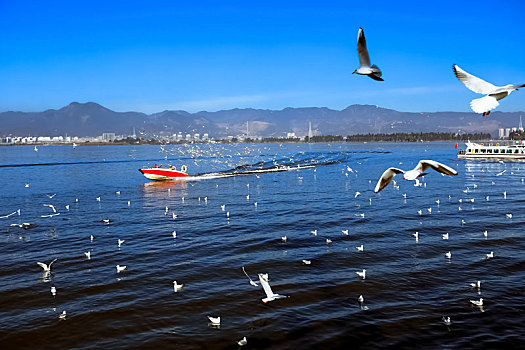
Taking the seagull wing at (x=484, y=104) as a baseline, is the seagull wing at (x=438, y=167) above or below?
below

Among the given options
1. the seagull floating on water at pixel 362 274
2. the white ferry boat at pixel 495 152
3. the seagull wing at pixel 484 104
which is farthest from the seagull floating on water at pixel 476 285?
the white ferry boat at pixel 495 152

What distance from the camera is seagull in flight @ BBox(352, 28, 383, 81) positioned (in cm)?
812

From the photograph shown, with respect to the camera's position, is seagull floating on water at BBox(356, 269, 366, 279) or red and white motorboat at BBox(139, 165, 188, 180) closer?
seagull floating on water at BBox(356, 269, 366, 279)

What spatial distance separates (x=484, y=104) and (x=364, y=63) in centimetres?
257

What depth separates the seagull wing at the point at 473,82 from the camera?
8843mm

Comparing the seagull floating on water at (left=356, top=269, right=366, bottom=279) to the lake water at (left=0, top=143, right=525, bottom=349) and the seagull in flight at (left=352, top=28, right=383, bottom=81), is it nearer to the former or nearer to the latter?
the lake water at (left=0, top=143, right=525, bottom=349)

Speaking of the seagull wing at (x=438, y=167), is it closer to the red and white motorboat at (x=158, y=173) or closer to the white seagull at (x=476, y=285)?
the white seagull at (x=476, y=285)

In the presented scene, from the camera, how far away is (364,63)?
8445 millimetres

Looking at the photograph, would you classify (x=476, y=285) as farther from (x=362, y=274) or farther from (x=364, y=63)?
(x=364, y=63)

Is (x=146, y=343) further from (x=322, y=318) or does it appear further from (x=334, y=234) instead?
(x=334, y=234)

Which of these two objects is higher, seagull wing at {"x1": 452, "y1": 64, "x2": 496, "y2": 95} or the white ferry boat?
seagull wing at {"x1": 452, "y1": 64, "x2": 496, "y2": 95}

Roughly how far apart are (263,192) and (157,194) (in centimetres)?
1328

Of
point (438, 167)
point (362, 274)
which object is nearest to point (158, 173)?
point (362, 274)

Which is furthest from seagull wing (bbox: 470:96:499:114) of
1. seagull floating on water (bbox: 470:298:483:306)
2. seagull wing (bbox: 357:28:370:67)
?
seagull floating on water (bbox: 470:298:483:306)
